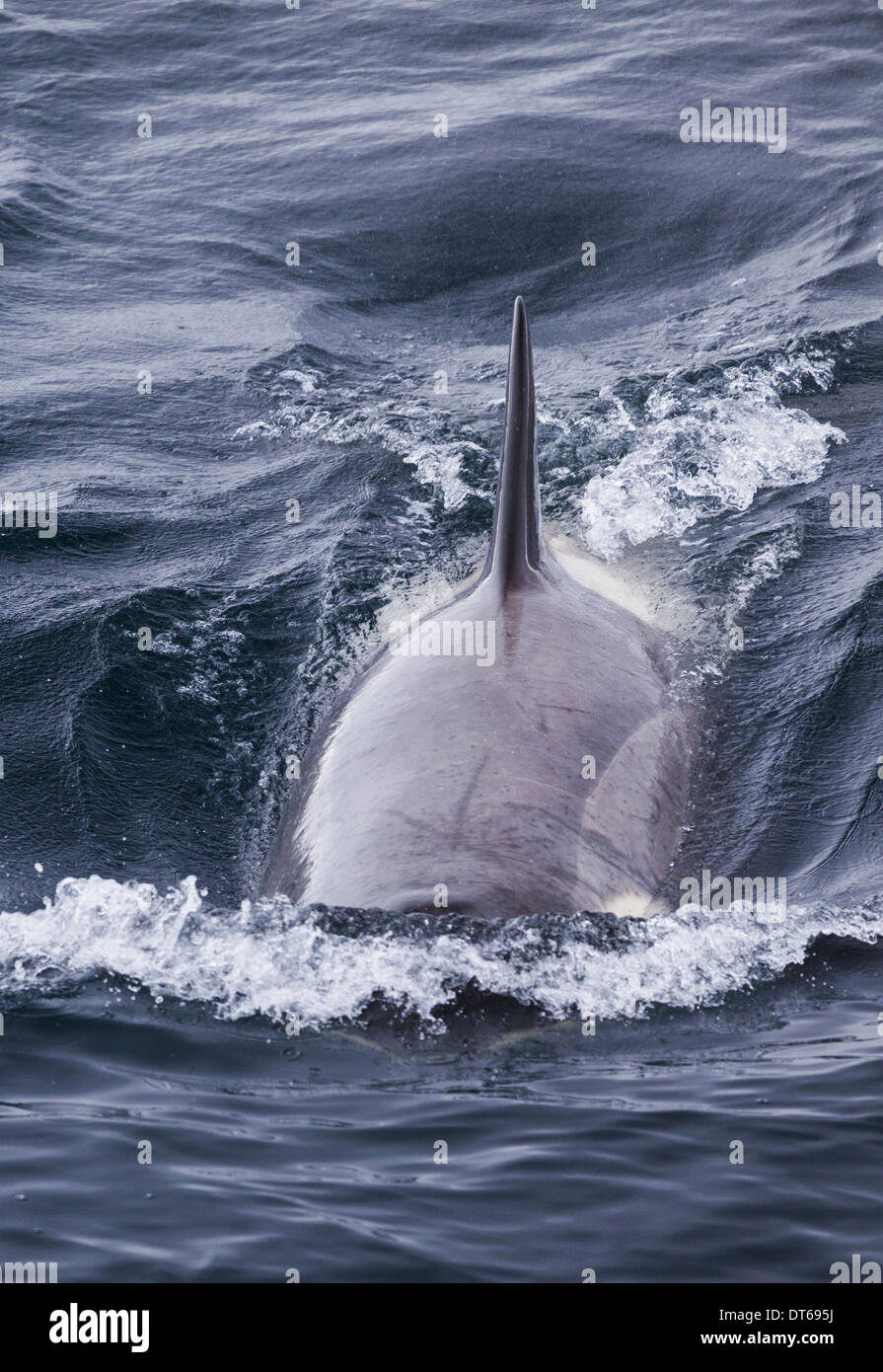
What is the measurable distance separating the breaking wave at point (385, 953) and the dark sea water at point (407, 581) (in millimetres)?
23

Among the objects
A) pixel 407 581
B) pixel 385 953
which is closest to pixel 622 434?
pixel 407 581

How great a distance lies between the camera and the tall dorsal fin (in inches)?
390

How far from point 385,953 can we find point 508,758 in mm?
1572

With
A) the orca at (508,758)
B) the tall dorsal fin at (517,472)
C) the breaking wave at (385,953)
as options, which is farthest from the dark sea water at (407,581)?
the tall dorsal fin at (517,472)

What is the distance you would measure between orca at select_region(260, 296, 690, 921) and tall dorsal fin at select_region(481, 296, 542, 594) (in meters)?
0.01

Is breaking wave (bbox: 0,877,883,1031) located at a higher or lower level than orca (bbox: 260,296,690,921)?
lower

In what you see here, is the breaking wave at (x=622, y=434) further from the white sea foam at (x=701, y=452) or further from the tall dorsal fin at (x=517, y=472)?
the tall dorsal fin at (x=517, y=472)

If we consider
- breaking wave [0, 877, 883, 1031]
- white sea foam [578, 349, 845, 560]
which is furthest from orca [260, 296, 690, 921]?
white sea foam [578, 349, 845, 560]

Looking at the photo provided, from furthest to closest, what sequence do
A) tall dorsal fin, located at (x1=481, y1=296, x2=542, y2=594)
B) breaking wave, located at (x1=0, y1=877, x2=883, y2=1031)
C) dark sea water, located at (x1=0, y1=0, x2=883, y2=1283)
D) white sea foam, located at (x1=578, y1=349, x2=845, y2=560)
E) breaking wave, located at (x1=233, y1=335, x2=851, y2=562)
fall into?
breaking wave, located at (x1=233, y1=335, x2=851, y2=562) < white sea foam, located at (x1=578, y1=349, x2=845, y2=560) < tall dorsal fin, located at (x1=481, y1=296, x2=542, y2=594) < breaking wave, located at (x1=0, y1=877, x2=883, y2=1031) < dark sea water, located at (x1=0, y1=0, x2=883, y2=1283)

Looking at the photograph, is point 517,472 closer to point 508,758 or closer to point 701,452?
point 508,758

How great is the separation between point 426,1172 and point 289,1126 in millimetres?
639

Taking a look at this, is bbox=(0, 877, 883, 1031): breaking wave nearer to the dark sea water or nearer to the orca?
the dark sea water

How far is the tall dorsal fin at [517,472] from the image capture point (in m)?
9.90
